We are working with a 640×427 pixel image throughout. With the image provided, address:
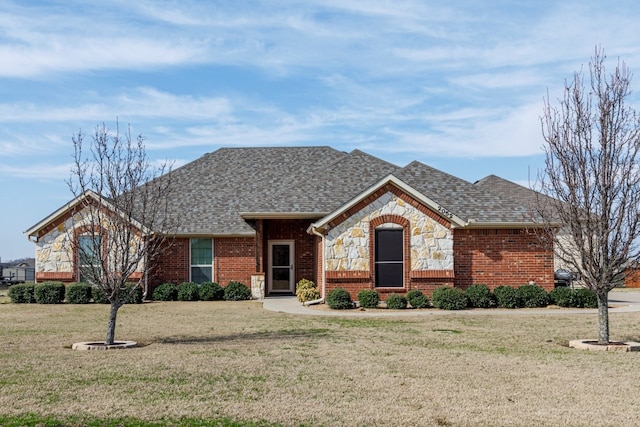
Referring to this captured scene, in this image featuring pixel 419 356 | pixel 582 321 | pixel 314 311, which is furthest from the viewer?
pixel 314 311

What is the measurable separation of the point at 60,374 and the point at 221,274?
17641 millimetres

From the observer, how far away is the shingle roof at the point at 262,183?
1139 inches

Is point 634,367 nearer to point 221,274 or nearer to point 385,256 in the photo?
point 385,256

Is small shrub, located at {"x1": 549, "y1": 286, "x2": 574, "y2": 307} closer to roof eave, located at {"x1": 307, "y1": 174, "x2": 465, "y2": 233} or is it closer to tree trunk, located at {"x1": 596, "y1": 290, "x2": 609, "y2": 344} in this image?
roof eave, located at {"x1": 307, "y1": 174, "x2": 465, "y2": 233}

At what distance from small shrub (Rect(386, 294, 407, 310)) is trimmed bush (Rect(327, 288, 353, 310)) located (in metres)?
1.29

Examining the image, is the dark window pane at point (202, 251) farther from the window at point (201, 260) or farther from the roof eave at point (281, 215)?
the roof eave at point (281, 215)

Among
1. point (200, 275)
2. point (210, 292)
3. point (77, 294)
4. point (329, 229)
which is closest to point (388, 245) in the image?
point (329, 229)

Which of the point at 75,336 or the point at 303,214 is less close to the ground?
the point at 303,214

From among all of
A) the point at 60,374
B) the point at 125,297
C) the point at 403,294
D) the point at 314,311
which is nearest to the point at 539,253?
the point at 403,294

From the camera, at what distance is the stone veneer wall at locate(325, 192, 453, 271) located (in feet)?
80.7

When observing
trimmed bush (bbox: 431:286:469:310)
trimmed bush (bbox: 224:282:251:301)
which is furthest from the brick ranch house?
trimmed bush (bbox: 431:286:469:310)

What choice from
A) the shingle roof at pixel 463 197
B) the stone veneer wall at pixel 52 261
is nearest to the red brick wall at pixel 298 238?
the shingle roof at pixel 463 197

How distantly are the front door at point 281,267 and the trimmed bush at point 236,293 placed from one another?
3074 millimetres

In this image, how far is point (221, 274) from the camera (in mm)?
28656
